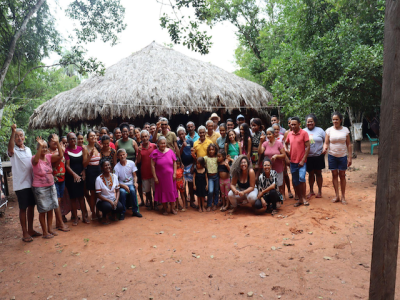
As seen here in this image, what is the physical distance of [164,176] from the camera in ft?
20.0

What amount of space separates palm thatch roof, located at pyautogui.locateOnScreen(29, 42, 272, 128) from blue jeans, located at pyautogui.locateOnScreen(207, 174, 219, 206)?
16.4 feet

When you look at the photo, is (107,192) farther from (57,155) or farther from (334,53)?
(334,53)

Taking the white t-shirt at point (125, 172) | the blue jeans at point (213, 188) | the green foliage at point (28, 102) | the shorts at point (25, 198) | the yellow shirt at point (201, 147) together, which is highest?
the green foliage at point (28, 102)

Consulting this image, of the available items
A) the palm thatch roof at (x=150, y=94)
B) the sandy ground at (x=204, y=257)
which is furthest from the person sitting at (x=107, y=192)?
the palm thatch roof at (x=150, y=94)

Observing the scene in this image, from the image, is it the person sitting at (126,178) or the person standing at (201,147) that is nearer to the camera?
the person sitting at (126,178)

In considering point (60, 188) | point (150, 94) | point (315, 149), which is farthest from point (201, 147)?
point (150, 94)

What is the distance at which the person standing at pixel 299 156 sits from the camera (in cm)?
588

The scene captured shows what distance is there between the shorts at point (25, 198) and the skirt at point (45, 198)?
11 centimetres

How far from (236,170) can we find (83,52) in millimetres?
5144

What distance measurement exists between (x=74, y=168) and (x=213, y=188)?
2.84 metres

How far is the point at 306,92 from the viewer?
325 inches

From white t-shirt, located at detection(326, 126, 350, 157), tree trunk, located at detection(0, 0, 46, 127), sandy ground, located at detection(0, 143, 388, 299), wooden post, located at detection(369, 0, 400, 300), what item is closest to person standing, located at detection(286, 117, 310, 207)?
sandy ground, located at detection(0, 143, 388, 299)

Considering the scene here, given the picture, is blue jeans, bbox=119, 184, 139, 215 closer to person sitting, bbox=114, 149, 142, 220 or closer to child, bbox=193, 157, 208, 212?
person sitting, bbox=114, 149, 142, 220

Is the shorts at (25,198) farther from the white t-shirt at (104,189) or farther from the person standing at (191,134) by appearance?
the person standing at (191,134)
